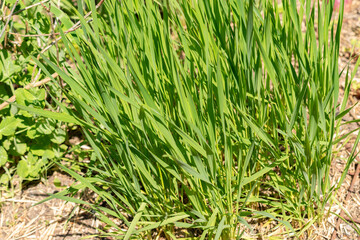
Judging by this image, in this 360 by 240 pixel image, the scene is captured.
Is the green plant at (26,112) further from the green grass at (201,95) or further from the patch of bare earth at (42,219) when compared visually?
the green grass at (201,95)

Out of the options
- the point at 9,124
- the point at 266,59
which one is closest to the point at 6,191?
the point at 9,124

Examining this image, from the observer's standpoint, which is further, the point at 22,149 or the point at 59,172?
the point at 59,172

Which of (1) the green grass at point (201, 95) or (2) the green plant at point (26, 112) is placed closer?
(1) the green grass at point (201, 95)

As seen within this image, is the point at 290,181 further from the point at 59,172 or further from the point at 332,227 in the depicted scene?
the point at 59,172

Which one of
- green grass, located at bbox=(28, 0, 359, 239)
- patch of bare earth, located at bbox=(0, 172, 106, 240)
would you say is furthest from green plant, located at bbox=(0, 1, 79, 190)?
green grass, located at bbox=(28, 0, 359, 239)

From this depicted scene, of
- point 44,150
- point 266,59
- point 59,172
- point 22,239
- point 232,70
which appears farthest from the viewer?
point 59,172

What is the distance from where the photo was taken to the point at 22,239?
1474 mm

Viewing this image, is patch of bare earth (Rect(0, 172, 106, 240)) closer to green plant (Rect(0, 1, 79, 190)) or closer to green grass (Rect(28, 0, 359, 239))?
green plant (Rect(0, 1, 79, 190))

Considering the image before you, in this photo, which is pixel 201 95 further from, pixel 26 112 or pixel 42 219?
pixel 42 219

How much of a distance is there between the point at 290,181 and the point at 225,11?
567mm

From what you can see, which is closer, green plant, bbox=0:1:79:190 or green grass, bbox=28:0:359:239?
green grass, bbox=28:0:359:239

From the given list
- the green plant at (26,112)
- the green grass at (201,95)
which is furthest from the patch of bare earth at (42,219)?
the green grass at (201,95)

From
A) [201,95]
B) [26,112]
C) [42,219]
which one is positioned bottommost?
[42,219]

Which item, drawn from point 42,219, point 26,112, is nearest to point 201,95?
point 26,112
